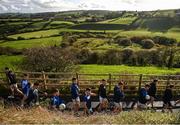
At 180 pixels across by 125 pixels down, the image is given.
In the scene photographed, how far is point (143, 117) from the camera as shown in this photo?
10414 millimetres

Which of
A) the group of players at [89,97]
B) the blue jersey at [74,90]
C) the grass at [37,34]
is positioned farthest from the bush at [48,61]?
the grass at [37,34]

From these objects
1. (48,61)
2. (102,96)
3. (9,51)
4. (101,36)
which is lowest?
(101,36)

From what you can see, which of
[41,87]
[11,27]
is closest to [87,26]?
[11,27]

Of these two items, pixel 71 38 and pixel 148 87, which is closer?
pixel 148 87

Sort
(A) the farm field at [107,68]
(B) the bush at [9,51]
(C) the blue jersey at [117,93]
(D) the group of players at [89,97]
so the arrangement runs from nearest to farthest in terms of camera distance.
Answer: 1. (C) the blue jersey at [117,93]
2. (D) the group of players at [89,97]
3. (A) the farm field at [107,68]
4. (B) the bush at [9,51]

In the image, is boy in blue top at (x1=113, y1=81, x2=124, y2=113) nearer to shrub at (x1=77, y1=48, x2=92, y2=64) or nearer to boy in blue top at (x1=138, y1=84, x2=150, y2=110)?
boy in blue top at (x1=138, y1=84, x2=150, y2=110)

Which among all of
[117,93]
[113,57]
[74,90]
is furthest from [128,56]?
[117,93]

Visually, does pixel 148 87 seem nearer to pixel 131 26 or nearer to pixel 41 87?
pixel 41 87

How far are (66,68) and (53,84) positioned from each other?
9.42m

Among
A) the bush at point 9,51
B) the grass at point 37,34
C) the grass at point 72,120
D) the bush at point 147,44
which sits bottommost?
the grass at point 37,34

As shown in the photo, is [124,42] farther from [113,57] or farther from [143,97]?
[143,97]

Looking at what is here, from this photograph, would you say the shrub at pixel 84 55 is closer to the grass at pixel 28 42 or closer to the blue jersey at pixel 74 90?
the grass at pixel 28 42

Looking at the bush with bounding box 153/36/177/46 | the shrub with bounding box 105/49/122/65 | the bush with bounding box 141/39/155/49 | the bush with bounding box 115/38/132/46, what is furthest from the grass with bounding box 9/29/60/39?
the shrub with bounding box 105/49/122/65

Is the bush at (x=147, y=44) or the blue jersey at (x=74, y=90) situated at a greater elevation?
the blue jersey at (x=74, y=90)
